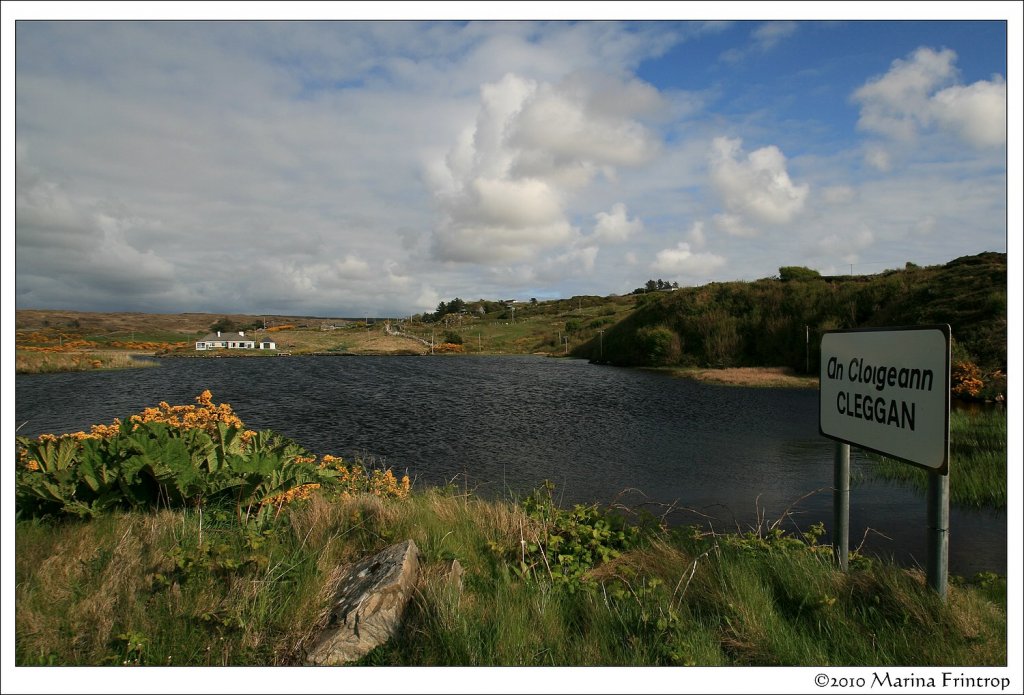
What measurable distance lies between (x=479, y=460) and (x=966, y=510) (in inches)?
403

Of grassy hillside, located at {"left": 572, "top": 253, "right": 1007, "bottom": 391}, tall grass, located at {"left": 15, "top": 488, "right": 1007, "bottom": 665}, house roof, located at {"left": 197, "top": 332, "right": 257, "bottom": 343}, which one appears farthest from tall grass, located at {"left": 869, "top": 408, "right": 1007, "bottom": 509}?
house roof, located at {"left": 197, "top": 332, "right": 257, "bottom": 343}

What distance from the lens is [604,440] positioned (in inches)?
668

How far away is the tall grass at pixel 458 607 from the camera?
3.24 meters

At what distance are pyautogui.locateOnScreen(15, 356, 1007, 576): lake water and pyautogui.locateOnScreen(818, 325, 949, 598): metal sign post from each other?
4.03m

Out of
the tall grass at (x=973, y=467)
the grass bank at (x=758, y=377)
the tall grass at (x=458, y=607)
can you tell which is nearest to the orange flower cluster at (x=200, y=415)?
the tall grass at (x=458, y=607)

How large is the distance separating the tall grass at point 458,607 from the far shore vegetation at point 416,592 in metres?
0.01

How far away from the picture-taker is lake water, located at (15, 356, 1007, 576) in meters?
9.16

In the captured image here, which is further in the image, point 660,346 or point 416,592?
Answer: point 660,346

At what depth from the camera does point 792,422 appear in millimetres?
20422

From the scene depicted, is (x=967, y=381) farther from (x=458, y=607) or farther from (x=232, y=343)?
(x=232, y=343)

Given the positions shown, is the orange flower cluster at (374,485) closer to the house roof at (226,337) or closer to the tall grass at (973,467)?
the tall grass at (973,467)

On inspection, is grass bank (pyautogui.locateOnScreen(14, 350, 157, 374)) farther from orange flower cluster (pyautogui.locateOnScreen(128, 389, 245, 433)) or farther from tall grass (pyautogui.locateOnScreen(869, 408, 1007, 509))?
tall grass (pyautogui.locateOnScreen(869, 408, 1007, 509))

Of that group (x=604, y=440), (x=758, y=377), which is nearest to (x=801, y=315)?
(x=758, y=377)

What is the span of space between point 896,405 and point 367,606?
3.94 m
